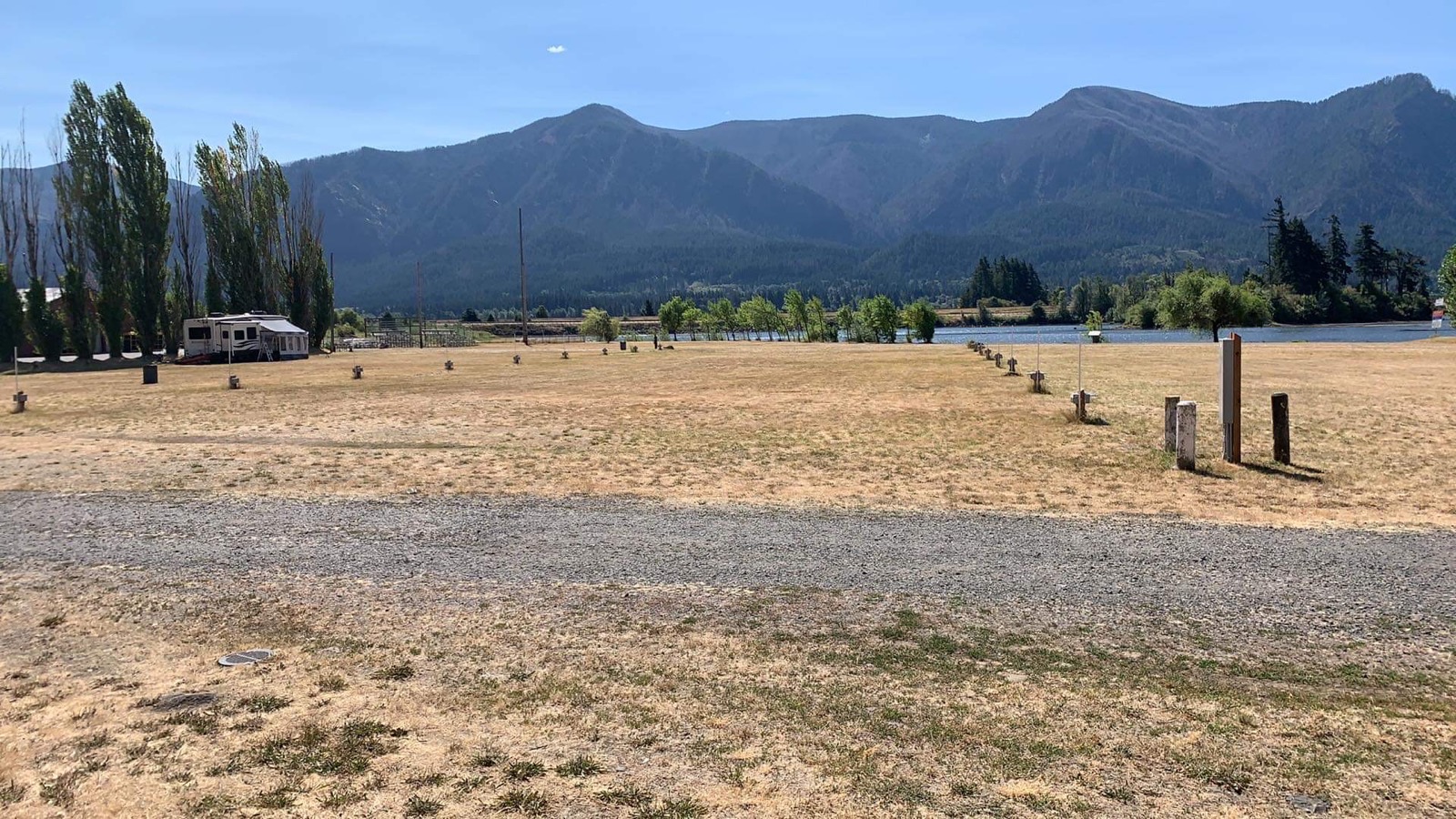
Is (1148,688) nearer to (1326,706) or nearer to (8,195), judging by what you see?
(1326,706)

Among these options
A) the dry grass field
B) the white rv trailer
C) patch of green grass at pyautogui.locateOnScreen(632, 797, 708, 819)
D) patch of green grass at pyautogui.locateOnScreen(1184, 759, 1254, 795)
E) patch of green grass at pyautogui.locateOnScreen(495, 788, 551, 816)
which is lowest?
patch of green grass at pyautogui.locateOnScreen(1184, 759, 1254, 795)

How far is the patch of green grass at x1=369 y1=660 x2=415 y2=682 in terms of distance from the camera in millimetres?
6531

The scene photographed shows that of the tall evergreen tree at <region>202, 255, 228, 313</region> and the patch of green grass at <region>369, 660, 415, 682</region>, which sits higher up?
the tall evergreen tree at <region>202, 255, 228, 313</region>

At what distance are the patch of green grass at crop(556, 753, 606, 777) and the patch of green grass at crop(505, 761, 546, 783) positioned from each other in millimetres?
100

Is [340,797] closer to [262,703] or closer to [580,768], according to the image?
[580,768]

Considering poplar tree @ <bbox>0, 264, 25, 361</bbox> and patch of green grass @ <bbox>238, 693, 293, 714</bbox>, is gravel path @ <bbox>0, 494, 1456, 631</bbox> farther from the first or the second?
poplar tree @ <bbox>0, 264, 25, 361</bbox>

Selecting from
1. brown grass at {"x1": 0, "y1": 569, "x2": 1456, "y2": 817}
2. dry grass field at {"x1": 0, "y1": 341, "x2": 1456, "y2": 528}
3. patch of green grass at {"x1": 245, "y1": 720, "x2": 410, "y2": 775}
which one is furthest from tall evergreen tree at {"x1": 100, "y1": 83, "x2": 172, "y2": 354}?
patch of green grass at {"x1": 245, "y1": 720, "x2": 410, "y2": 775}

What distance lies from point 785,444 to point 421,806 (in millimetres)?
13831

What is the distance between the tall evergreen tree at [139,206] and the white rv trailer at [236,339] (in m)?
2.91

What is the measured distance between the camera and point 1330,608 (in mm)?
7785

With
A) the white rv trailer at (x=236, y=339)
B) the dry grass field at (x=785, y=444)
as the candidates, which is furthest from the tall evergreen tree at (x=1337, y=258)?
the white rv trailer at (x=236, y=339)

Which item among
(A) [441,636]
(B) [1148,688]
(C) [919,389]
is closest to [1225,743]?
(B) [1148,688]

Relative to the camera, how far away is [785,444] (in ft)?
60.2

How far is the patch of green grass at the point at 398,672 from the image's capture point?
653 centimetres
